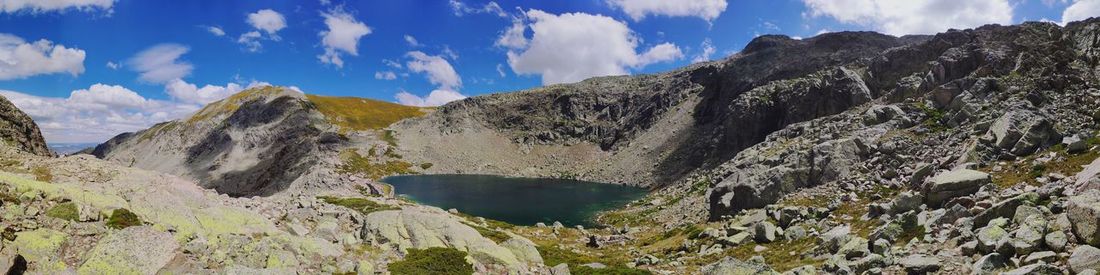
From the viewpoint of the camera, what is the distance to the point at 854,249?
78.7 ft

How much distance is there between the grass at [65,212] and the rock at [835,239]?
32.8m

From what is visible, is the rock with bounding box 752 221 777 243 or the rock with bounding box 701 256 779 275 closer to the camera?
the rock with bounding box 701 256 779 275

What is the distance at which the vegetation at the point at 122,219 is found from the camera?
20.3 metres

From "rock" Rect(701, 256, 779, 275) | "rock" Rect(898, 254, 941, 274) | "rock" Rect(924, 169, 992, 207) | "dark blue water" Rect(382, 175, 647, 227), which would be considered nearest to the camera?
"rock" Rect(898, 254, 941, 274)

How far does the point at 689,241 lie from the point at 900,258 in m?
20.6

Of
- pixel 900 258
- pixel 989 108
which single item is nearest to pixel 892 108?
pixel 989 108

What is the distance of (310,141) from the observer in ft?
633

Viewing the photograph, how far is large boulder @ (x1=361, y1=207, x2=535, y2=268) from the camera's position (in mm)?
26812

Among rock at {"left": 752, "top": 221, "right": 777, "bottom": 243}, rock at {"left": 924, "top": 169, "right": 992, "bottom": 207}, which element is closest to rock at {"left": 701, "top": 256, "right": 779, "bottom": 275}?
rock at {"left": 752, "top": 221, "right": 777, "bottom": 243}

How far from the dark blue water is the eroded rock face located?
61.0 m

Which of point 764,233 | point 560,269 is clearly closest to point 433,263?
point 560,269

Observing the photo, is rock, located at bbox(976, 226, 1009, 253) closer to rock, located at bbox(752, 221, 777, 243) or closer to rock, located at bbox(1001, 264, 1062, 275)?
rock, located at bbox(1001, 264, 1062, 275)

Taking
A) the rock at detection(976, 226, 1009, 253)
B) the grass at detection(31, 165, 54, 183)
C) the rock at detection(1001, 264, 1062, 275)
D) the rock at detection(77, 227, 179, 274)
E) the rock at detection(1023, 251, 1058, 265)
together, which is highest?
the grass at detection(31, 165, 54, 183)

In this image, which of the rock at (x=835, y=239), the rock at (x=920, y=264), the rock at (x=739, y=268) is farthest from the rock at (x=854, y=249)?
the rock at (x=739, y=268)
